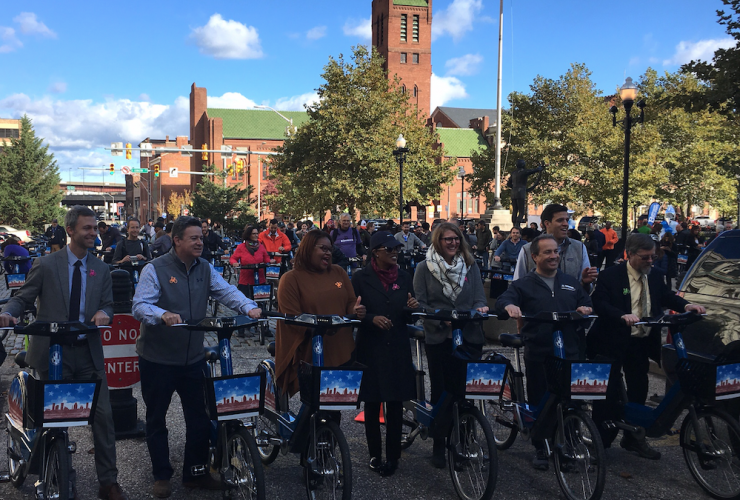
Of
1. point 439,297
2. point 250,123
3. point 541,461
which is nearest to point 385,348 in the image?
point 439,297

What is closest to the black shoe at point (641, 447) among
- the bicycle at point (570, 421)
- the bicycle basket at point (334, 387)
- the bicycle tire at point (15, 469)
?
the bicycle at point (570, 421)

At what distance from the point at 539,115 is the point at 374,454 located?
44.5 meters

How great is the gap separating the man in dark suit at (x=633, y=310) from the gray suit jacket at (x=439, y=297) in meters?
1.02

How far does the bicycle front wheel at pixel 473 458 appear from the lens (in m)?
4.42

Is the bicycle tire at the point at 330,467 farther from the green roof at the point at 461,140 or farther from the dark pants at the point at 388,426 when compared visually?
the green roof at the point at 461,140

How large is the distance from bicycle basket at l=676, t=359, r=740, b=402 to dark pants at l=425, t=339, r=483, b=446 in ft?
4.66

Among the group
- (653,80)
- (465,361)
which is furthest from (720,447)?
(653,80)

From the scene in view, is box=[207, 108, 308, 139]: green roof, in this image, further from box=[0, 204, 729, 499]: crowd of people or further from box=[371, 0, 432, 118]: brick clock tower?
box=[0, 204, 729, 499]: crowd of people

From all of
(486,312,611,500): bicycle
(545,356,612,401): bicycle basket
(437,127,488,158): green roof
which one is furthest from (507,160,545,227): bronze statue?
(437,127,488,158): green roof

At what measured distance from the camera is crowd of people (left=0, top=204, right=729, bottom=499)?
461 centimetres

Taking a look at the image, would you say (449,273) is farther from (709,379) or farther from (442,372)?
(709,379)

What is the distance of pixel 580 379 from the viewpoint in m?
4.72

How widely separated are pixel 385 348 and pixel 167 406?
157cm

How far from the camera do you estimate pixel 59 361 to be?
432 cm
